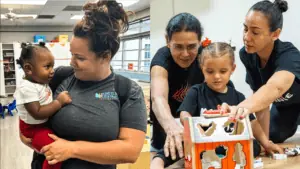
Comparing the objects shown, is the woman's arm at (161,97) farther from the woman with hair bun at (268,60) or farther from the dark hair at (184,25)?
the woman with hair bun at (268,60)

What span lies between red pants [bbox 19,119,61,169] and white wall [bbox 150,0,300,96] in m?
2.22

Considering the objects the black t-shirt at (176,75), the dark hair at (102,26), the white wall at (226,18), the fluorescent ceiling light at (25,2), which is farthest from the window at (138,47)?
the dark hair at (102,26)

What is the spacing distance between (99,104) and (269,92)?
0.97m

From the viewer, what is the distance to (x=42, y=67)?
1481 millimetres

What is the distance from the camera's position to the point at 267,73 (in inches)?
82.4

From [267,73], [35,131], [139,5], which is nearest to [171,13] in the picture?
[267,73]

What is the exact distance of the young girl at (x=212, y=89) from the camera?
5.34 feet

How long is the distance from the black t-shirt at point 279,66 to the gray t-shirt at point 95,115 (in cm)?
105

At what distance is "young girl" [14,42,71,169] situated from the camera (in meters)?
1.20

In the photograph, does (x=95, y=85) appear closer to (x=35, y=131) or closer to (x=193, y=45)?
(x=35, y=131)

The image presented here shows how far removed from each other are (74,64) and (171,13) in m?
3.29

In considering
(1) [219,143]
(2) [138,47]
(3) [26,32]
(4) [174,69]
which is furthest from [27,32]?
(1) [219,143]

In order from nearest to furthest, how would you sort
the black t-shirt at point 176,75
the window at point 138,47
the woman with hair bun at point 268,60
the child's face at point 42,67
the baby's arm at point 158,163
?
the child's face at point 42,67, the baby's arm at point 158,163, the woman with hair bun at point 268,60, the black t-shirt at point 176,75, the window at point 138,47

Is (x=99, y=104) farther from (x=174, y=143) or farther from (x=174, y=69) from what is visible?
(x=174, y=69)
